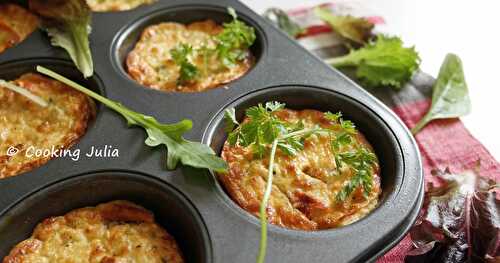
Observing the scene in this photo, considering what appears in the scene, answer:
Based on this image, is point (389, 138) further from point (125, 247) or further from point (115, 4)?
point (115, 4)

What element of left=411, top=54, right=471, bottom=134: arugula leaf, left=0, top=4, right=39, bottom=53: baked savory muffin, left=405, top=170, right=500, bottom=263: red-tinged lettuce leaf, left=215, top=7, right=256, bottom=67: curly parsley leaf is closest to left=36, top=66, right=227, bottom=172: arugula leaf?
left=215, top=7, right=256, bottom=67: curly parsley leaf

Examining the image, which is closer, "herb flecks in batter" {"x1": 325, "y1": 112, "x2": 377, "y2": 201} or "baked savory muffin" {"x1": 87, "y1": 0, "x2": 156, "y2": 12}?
"herb flecks in batter" {"x1": 325, "y1": 112, "x2": 377, "y2": 201}

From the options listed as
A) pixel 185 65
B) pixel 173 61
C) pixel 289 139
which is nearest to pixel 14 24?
pixel 173 61

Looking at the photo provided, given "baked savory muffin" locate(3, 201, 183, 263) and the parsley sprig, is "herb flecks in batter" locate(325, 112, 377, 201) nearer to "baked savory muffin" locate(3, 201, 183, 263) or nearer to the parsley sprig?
the parsley sprig

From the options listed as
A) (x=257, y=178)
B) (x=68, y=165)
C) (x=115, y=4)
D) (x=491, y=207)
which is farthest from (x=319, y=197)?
(x=115, y=4)

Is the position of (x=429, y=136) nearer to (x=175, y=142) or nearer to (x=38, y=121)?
(x=175, y=142)

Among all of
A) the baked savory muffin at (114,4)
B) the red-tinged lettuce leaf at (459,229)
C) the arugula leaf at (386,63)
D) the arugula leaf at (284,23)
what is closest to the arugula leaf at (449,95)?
the arugula leaf at (386,63)
